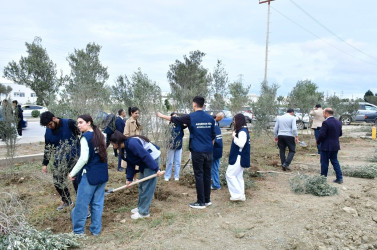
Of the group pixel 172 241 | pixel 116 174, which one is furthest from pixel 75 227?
pixel 116 174

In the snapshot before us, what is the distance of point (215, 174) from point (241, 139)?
1.36 meters

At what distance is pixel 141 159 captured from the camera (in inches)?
161

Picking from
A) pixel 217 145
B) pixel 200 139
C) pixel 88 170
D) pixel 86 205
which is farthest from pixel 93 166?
pixel 217 145

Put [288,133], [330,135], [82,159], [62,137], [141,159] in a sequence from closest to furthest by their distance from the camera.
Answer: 1. [82,159]
2. [141,159]
3. [62,137]
4. [330,135]
5. [288,133]

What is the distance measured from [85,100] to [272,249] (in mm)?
5668

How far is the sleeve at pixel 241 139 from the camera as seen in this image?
15.9ft

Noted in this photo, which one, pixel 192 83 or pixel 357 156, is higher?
pixel 192 83

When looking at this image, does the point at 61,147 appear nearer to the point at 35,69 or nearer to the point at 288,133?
the point at 288,133

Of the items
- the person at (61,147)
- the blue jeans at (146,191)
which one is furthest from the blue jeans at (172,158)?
the person at (61,147)

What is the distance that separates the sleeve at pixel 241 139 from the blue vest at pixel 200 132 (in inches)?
18.5

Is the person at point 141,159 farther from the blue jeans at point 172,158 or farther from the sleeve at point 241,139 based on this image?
the blue jeans at point 172,158

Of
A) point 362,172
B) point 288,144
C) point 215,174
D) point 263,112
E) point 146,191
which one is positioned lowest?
point 362,172

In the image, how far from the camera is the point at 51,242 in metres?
3.29

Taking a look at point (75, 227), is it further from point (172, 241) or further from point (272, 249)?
point (272, 249)
